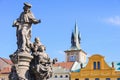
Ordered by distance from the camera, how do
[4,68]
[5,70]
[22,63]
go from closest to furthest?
[22,63] → [5,70] → [4,68]

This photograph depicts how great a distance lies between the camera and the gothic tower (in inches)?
3366

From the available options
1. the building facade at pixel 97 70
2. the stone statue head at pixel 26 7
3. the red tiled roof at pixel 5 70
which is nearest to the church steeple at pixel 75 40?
the red tiled roof at pixel 5 70

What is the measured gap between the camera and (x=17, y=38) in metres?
13.9

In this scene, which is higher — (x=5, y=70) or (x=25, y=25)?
(x=5, y=70)

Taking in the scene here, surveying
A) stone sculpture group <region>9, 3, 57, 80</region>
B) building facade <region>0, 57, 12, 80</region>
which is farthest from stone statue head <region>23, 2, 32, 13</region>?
building facade <region>0, 57, 12, 80</region>

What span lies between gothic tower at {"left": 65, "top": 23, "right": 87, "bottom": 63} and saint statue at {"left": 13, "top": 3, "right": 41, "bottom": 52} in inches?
2782

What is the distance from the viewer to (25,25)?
14.0 metres

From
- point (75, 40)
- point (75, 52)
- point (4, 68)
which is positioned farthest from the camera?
point (75, 40)

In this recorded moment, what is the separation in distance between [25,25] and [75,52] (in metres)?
74.1

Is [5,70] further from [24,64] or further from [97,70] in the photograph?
[24,64]

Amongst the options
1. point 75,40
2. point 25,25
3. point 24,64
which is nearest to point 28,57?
point 24,64

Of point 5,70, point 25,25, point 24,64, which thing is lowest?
point 24,64

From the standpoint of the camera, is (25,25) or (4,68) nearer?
(25,25)

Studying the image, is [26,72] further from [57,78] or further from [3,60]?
[3,60]
